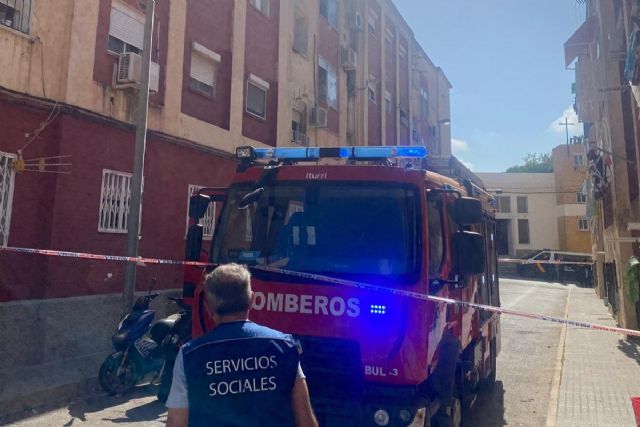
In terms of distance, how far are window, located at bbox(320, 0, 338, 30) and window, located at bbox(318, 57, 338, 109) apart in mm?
1755

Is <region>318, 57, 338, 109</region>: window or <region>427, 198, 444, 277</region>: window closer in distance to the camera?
<region>427, 198, 444, 277</region>: window

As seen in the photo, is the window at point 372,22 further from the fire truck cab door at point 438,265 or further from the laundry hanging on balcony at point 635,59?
the fire truck cab door at point 438,265

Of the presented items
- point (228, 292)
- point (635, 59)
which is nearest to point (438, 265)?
point (228, 292)

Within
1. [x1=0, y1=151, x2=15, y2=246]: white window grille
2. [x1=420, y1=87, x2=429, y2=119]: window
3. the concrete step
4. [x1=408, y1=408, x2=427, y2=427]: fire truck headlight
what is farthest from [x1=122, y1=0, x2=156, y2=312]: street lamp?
[x1=420, y1=87, x2=429, y2=119]: window

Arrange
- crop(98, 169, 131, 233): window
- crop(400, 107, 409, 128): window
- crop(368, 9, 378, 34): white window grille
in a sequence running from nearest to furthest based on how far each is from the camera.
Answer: crop(98, 169, 131, 233): window < crop(368, 9, 378, 34): white window grille < crop(400, 107, 409, 128): window

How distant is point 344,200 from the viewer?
3.95 m

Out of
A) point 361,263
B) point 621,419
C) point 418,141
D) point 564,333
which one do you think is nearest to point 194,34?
point 361,263

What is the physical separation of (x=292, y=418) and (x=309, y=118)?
1467 cm

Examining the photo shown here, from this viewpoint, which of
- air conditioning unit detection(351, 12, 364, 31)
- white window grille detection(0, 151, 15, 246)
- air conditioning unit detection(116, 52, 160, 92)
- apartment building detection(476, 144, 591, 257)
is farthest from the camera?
apartment building detection(476, 144, 591, 257)

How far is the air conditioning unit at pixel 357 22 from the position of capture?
19.8 meters

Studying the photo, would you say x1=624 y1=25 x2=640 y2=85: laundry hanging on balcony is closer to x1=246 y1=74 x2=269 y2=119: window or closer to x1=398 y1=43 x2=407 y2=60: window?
x1=246 y1=74 x2=269 y2=119: window

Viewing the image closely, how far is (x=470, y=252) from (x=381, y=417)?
1452 millimetres

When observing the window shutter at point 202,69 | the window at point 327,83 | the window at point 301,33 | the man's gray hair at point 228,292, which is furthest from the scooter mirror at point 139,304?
the window at point 327,83

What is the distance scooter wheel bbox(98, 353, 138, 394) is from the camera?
6000mm
